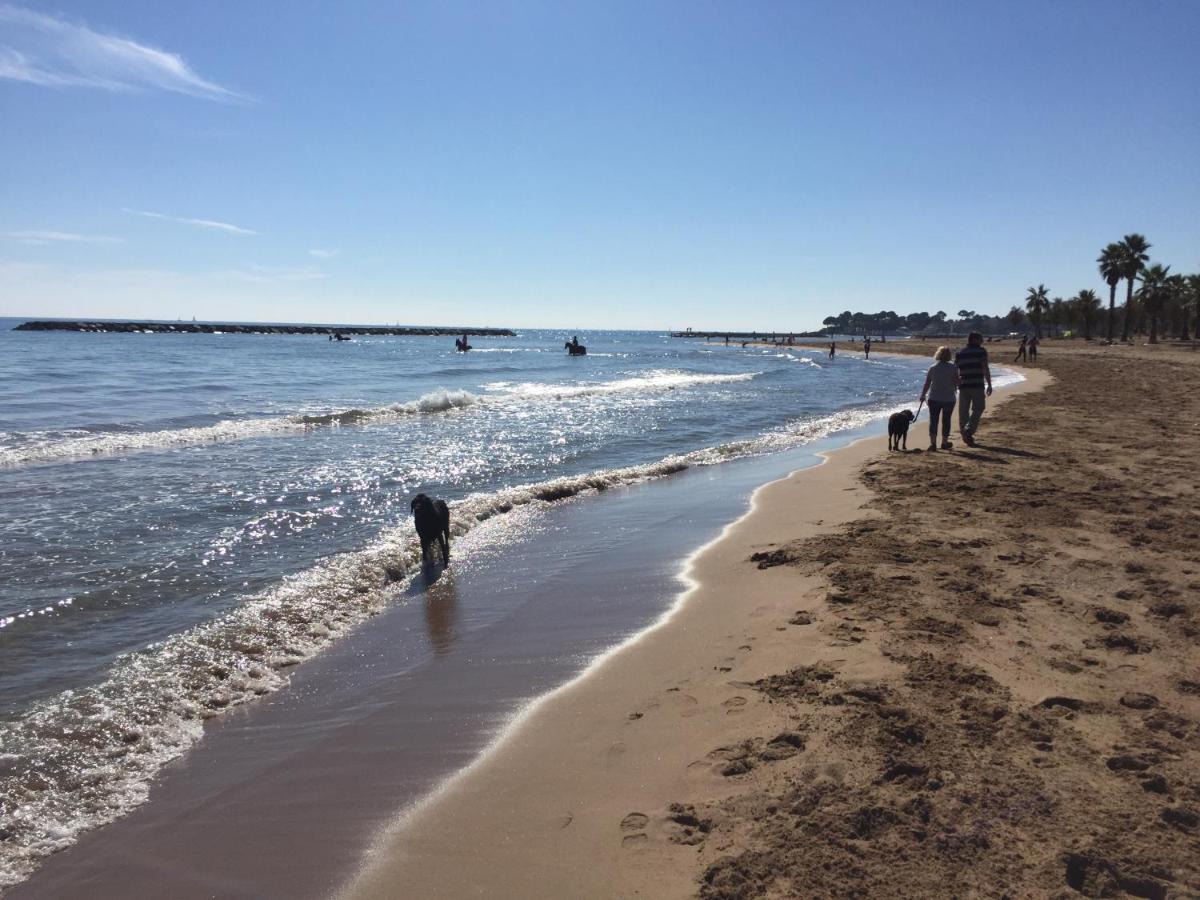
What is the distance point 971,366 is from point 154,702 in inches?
466

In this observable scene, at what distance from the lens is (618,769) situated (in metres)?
3.32

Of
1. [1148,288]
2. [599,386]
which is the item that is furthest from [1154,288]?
[599,386]

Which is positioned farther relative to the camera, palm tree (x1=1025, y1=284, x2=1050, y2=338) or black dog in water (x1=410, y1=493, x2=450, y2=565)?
palm tree (x1=1025, y1=284, x2=1050, y2=338)

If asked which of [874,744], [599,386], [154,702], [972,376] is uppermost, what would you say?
[972,376]

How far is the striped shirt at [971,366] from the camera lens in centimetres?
1161

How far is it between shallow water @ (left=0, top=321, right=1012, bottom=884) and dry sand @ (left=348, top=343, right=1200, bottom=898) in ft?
6.28

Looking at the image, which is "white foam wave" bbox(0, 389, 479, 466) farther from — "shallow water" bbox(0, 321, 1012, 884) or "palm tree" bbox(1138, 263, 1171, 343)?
"palm tree" bbox(1138, 263, 1171, 343)

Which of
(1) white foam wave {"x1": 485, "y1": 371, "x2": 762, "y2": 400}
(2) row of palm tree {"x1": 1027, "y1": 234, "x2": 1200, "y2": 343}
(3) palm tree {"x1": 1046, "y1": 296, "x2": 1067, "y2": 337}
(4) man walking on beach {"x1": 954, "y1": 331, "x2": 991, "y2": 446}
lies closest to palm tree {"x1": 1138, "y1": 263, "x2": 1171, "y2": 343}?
(2) row of palm tree {"x1": 1027, "y1": 234, "x2": 1200, "y2": 343}

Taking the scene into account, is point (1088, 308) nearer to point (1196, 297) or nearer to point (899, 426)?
point (1196, 297)

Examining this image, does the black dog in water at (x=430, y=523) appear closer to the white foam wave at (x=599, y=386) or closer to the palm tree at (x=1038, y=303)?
the white foam wave at (x=599, y=386)

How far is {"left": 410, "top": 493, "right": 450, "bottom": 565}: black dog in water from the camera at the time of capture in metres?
7.02

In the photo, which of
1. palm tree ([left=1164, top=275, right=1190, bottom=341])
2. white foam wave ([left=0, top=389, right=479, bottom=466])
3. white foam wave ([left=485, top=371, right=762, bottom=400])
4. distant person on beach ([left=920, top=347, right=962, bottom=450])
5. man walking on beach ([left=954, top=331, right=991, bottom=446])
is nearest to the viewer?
distant person on beach ([left=920, top=347, right=962, bottom=450])

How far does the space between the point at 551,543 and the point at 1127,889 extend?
235 inches

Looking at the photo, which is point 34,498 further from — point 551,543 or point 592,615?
point 592,615
